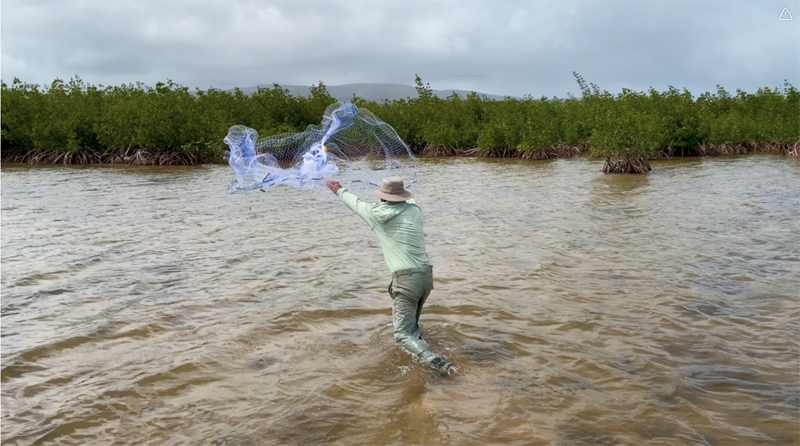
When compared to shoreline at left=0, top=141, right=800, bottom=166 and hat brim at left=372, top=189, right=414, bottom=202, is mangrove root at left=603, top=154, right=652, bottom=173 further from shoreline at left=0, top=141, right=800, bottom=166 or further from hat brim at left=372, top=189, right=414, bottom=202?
hat brim at left=372, top=189, right=414, bottom=202

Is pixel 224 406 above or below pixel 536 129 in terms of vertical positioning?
below

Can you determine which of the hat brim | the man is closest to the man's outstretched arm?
the man

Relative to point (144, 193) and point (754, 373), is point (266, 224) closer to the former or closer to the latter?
point (144, 193)

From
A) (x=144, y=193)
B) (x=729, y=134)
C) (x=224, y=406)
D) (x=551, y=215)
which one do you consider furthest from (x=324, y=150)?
(x=729, y=134)

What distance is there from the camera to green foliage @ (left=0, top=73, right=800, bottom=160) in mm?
33281

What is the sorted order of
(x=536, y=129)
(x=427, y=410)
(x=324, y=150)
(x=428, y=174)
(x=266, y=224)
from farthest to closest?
(x=536, y=129)
(x=428, y=174)
(x=266, y=224)
(x=324, y=150)
(x=427, y=410)

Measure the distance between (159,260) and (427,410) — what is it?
7.20 meters

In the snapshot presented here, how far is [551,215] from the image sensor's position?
15328 millimetres

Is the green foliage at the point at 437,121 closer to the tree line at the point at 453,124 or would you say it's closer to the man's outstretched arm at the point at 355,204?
the tree line at the point at 453,124

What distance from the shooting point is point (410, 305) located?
5973 mm

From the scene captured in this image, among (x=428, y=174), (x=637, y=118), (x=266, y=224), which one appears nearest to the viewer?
(x=266, y=224)

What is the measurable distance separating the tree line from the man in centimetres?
2195

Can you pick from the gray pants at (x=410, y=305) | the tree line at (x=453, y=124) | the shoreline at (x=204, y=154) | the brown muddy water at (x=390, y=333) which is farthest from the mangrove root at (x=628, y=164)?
the gray pants at (x=410, y=305)

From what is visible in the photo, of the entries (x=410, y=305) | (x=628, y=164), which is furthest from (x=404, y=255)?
(x=628, y=164)
